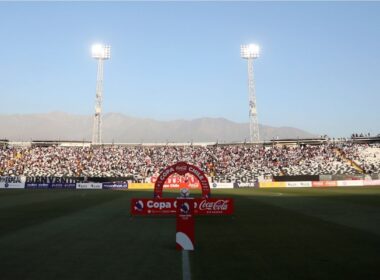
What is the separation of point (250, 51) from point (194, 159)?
2822cm

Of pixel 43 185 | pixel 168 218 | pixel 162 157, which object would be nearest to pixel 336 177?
pixel 162 157

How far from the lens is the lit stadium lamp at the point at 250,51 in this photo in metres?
93.8

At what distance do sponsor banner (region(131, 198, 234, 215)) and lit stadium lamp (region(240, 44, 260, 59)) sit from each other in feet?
242

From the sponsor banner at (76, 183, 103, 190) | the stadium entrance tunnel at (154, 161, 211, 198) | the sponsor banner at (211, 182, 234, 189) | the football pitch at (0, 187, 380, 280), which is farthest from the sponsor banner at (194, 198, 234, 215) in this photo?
the sponsor banner at (76, 183, 103, 190)

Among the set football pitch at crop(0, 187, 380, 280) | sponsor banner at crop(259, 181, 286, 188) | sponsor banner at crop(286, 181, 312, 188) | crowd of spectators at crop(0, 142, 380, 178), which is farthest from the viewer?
crowd of spectators at crop(0, 142, 380, 178)

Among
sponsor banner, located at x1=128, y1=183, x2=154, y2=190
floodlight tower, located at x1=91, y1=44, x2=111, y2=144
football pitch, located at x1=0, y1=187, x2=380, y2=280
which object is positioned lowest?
football pitch, located at x1=0, y1=187, x2=380, y2=280

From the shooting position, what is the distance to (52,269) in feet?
35.9

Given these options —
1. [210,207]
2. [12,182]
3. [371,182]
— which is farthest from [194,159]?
[210,207]

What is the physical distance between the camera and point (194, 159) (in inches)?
3428

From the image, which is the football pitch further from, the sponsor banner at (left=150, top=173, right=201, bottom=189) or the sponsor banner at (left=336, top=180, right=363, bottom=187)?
the sponsor banner at (left=336, top=180, right=363, bottom=187)

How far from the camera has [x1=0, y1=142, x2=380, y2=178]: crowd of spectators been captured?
79.0 metres

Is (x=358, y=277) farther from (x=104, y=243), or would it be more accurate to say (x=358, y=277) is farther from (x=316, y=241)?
(x=104, y=243)

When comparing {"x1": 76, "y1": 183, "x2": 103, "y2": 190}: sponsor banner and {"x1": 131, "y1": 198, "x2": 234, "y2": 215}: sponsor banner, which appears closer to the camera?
{"x1": 131, "y1": 198, "x2": 234, "y2": 215}: sponsor banner

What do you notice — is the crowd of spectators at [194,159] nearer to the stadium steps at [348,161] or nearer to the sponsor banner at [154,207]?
the stadium steps at [348,161]
